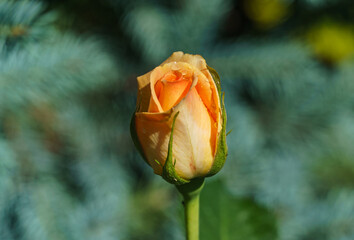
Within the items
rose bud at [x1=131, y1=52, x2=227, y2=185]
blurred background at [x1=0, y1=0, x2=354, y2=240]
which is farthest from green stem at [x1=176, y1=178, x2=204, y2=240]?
blurred background at [x1=0, y1=0, x2=354, y2=240]

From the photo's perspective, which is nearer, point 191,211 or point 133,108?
point 191,211

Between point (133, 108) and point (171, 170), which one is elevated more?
point (171, 170)

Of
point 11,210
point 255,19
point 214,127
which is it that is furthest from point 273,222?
point 255,19

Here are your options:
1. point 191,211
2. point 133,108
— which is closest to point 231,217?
point 191,211

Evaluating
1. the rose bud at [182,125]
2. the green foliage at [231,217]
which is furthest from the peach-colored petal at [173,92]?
the green foliage at [231,217]

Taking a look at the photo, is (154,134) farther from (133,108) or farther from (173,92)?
(133,108)

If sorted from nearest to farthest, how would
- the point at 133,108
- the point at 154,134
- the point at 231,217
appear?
the point at 154,134, the point at 231,217, the point at 133,108

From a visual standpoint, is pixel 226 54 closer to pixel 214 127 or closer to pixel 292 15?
pixel 292 15
